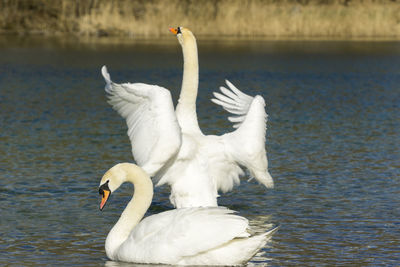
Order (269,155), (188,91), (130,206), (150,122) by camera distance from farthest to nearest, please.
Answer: (269,155) → (188,91) → (150,122) → (130,206)

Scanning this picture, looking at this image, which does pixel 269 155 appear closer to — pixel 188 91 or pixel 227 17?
pixel 188 91

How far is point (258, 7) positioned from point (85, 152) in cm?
2604

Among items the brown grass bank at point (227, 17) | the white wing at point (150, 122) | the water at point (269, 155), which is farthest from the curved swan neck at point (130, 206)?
the brown grass bank at point (227, 17)

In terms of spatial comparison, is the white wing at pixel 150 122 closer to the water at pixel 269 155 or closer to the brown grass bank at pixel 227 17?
the water at pixel 269 155

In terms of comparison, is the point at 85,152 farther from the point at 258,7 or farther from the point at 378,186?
the point at 258,7

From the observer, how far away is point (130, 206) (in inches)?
320

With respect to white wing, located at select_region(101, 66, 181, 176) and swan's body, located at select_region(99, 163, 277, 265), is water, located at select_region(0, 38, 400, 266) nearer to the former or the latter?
swan's body, located at select_region(99, 163, 277, 265)

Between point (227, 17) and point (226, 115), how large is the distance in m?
19.4

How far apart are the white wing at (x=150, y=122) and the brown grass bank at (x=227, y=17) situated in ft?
90.8

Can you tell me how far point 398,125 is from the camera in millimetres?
17281

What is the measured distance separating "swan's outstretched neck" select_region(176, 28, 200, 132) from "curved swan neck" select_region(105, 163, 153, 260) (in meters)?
1.34

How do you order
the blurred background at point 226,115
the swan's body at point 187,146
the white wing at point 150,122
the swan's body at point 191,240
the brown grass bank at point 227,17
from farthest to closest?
the brown grass bank at point 227,17, the blurred background at point 226,115, the swan's body at point 187,146, the white wing at point 150,122, the swan's body at point 191,240

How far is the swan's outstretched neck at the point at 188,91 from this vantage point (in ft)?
30.8

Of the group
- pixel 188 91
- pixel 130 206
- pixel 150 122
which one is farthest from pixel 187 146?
pixel 130 206
